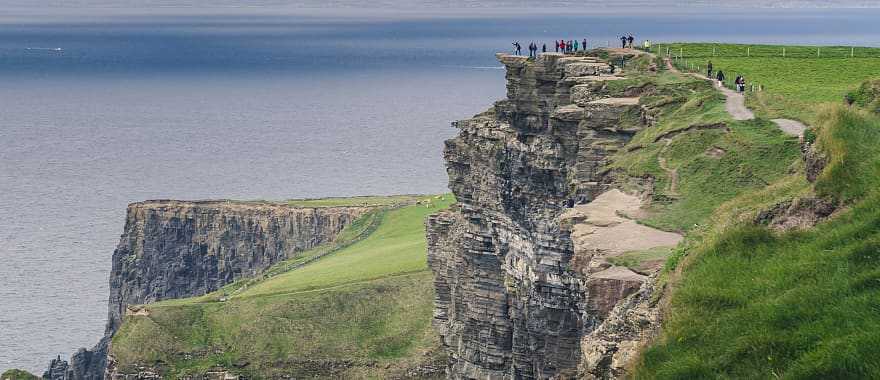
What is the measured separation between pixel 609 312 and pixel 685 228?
718cm

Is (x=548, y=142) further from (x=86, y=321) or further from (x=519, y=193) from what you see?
(x=86, y=321)

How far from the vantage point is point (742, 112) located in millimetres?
52281

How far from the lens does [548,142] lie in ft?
213

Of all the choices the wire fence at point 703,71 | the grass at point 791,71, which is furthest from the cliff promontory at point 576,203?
the grass at point 791,71

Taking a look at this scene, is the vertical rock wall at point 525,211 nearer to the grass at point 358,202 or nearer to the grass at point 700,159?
the grass at point 700,159

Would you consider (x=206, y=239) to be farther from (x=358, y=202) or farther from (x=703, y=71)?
(x=703, y=71)

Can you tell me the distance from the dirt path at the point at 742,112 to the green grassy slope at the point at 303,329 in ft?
110

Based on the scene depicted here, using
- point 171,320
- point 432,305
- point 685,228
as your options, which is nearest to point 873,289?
point 685,228

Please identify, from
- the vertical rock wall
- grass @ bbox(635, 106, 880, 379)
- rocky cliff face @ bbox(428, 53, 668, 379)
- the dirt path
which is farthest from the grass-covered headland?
the vertical rock wall

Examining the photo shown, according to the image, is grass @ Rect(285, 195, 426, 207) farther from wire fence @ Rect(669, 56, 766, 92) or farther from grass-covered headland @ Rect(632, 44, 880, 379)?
grass-covered headland @ Rect(632, 44, 880, 379)

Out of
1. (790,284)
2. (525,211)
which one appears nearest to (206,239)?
(525,211)

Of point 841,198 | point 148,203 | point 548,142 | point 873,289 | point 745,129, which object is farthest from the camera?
point 148,203

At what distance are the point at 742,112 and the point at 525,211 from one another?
16.6 meters

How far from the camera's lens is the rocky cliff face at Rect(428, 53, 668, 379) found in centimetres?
5728
